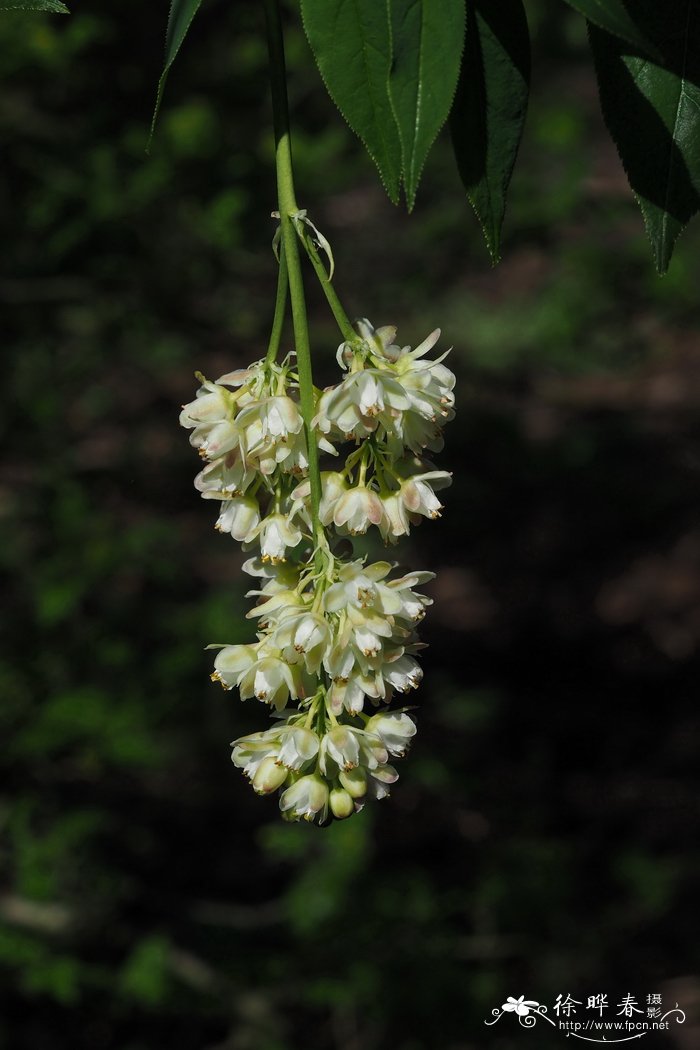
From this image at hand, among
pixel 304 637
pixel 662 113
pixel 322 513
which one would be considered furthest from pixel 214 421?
pixel 662 113

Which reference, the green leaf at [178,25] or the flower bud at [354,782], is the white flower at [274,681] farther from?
the green leaf at [178,25]

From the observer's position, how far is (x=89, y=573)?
360cm

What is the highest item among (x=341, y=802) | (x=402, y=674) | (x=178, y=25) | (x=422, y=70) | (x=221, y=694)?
(x=221, y=694)

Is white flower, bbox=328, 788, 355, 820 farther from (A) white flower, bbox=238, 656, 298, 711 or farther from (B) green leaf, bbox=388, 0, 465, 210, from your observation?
(B) green leaf, bbox=388, 0, 465, 210

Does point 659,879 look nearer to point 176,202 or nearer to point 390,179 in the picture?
point 176,202

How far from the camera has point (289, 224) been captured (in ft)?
3.84

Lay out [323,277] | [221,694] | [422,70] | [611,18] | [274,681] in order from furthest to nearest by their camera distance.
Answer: [221,694] → [274,681] → [323,277] → [422,70] → [611,18]

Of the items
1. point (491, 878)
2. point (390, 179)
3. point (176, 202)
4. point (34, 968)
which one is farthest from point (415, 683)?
point (491, 878)

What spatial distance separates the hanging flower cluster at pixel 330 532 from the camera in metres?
1.24

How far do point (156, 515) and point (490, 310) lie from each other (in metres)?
3.62

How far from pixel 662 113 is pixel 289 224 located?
44 cm
